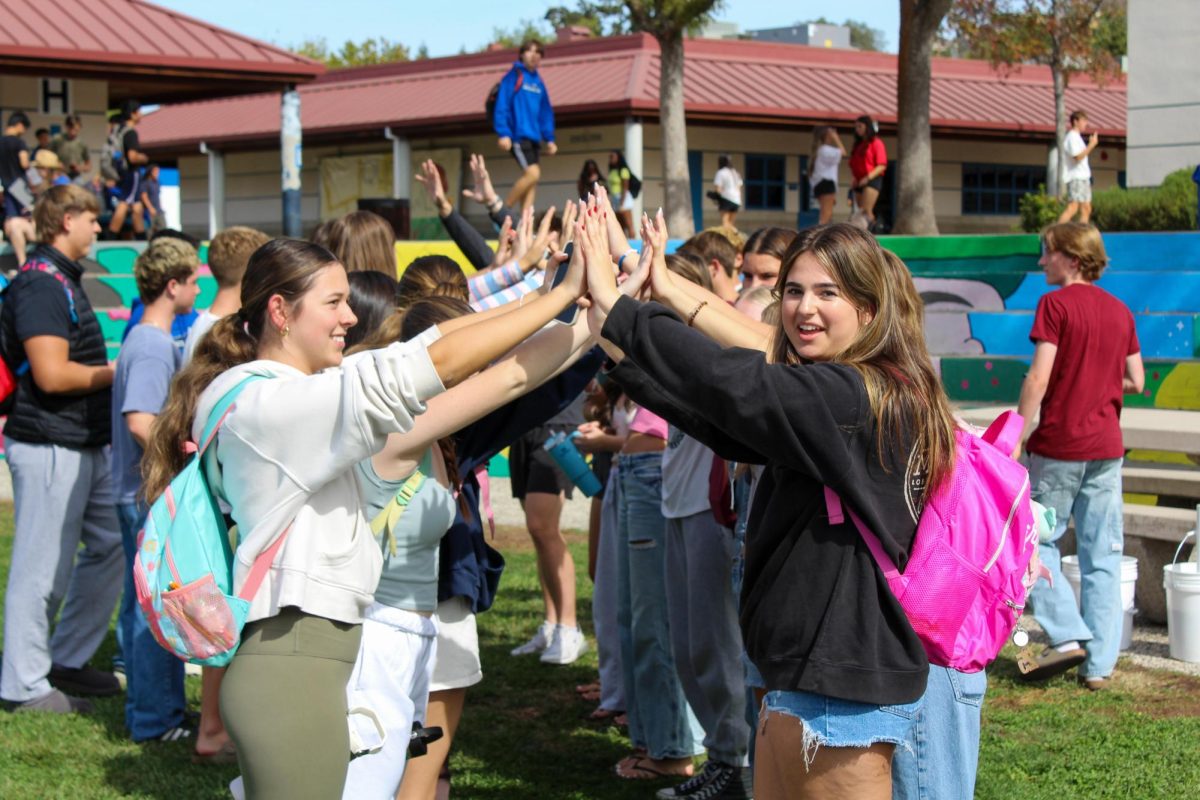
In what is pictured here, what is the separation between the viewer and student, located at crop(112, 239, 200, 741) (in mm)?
6008

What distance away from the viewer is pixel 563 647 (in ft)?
24.3

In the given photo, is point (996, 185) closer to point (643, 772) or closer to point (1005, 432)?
point (643, 772)

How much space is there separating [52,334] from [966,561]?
4.73m

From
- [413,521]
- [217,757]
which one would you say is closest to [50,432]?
[217,757]

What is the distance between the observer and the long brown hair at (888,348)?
2.82m

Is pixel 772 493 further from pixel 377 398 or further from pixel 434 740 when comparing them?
pixel 434 740

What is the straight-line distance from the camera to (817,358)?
2.98 m

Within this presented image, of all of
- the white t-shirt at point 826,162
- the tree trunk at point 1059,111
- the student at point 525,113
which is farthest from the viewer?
the tree trunk at point 1059,111

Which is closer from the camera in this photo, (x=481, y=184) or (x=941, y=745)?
(x=941, y=745)

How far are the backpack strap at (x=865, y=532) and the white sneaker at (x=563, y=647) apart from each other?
474 centimetres

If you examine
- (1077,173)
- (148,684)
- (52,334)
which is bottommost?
(148,684)

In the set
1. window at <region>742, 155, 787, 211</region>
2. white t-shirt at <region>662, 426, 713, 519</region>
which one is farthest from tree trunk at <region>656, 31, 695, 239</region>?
white t-shirt at <region>662, 426, 713, 519</region>

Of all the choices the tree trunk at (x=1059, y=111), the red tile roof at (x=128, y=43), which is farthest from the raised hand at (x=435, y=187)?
the tree trunk at (x=1059, y=111)

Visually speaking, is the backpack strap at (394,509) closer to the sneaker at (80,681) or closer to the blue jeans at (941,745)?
the blue jeans at (941,745)
